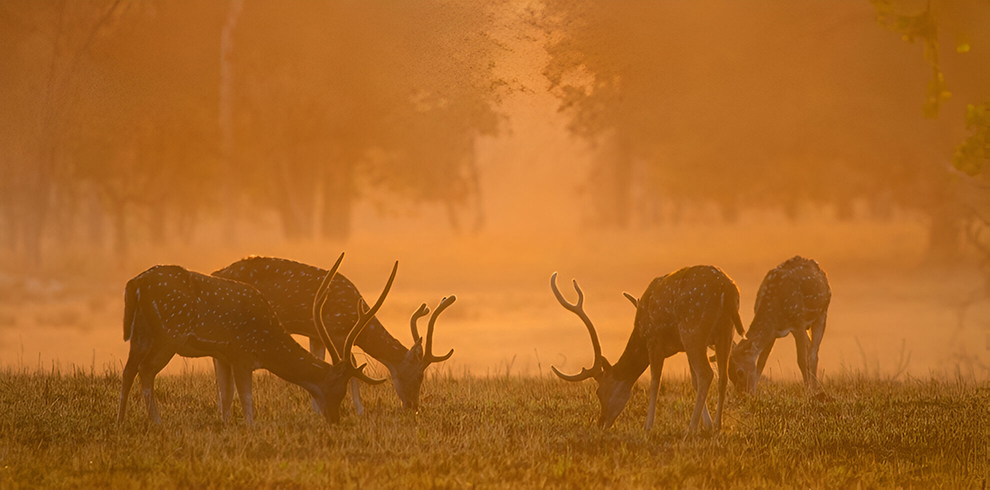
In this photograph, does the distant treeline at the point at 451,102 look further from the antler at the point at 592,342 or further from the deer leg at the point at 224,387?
the deer leg at the point at 224,387

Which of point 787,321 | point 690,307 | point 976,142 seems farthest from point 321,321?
point 976,142

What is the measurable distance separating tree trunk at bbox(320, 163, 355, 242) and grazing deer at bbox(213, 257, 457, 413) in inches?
666

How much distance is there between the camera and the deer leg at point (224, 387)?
10453 mm

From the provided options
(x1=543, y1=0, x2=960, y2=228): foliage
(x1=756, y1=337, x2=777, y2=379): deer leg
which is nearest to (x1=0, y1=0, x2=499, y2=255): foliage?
(x1=543, y1=0, x2=960, y2=228): foliage

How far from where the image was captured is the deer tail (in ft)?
32.8

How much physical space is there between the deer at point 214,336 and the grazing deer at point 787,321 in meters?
4.74

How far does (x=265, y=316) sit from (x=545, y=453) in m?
3.28

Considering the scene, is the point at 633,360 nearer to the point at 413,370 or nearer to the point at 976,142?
the point at 413,370

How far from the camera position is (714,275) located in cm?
977

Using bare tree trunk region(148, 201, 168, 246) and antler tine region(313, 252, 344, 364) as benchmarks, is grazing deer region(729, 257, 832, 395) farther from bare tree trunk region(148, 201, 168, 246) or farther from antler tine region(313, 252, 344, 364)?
bare tree trunk region(148, 201, 168, 246)

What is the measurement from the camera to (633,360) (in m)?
10.1

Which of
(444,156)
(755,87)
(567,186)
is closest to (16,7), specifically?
(444,156)

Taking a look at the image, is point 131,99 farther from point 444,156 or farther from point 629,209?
point 629,209

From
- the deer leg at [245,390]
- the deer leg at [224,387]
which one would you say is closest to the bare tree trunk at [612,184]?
the deer leg at [224,387]
